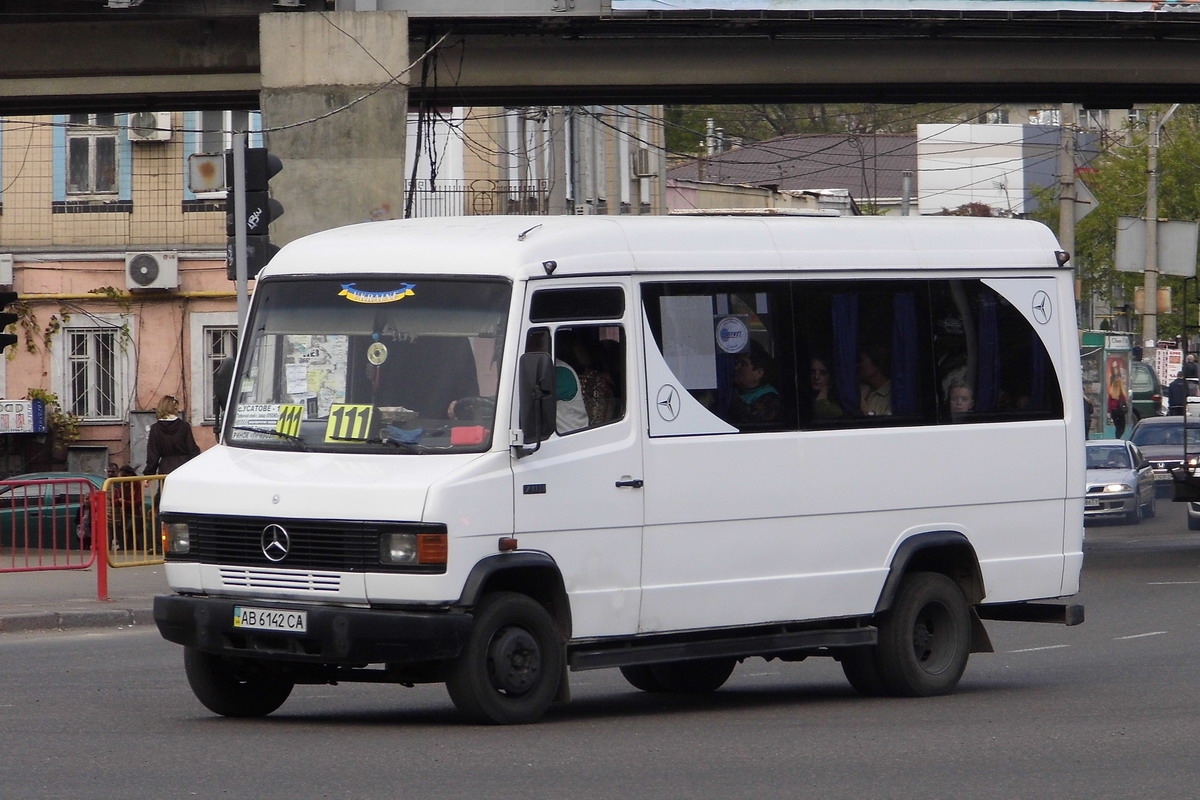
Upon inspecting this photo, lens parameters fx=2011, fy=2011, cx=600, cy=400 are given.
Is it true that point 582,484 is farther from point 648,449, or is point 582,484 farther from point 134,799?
point 134,799

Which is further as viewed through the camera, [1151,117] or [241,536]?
[1151,117]

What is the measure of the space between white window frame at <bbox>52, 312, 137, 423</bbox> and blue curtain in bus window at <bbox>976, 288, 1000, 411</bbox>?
25530 mm

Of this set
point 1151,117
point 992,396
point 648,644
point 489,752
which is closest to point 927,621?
point 992,396

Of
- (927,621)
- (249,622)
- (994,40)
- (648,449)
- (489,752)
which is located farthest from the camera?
(994,40)

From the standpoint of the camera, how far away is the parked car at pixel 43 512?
1755cm

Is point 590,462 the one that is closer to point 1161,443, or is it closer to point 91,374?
point 91,374

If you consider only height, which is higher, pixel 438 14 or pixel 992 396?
pixel 438 14

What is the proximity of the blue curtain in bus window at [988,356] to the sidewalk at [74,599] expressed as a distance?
6909mm

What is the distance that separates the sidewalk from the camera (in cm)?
1586

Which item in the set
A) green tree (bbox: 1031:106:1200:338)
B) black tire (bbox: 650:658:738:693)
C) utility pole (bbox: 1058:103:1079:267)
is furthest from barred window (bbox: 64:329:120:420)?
green tree (bbox: 1031:106:1200:338)

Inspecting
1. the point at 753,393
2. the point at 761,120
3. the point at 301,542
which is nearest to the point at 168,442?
the point at 753,393

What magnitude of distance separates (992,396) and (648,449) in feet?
8.44

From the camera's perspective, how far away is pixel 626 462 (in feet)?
32.4

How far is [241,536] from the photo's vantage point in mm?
9398
